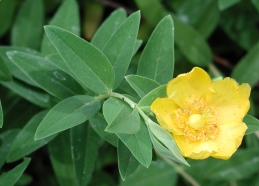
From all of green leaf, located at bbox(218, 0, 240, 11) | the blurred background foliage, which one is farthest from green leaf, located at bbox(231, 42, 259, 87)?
green leaf, located at bbox(218, 0, 240, 11)

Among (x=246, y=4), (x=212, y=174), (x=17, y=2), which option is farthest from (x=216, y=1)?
(x=17, y=2)

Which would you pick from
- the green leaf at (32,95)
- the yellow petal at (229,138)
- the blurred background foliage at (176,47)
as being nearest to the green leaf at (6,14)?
the blurred background foliage at (176,47)

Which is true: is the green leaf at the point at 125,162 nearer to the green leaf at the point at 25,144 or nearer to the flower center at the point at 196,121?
the flower center at the point at 196,121

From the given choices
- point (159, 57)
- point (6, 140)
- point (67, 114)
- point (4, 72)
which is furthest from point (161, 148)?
point (6, 140)

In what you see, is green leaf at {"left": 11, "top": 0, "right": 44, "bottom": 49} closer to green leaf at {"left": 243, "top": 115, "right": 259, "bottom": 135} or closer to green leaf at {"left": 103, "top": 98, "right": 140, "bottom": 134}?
green leaf at {"left": 103, "top": 98, "right": 140, "bottom": 134}

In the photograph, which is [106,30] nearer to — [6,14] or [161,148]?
[6,14]

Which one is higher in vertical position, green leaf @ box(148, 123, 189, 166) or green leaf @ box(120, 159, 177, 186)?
green leaf @ box(148, 123, 189, 166)
